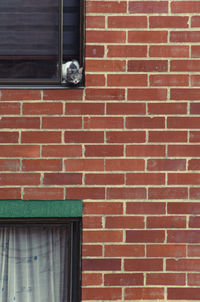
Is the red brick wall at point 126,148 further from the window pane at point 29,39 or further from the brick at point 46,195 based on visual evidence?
the window pane at point 29,39

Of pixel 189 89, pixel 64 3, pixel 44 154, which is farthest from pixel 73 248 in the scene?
pixel 64 3

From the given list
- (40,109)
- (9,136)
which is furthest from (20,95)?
(9,136)

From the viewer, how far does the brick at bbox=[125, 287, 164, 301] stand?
455 centimetres

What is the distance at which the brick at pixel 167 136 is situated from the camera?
457cm

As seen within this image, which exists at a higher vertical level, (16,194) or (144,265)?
(16,194)

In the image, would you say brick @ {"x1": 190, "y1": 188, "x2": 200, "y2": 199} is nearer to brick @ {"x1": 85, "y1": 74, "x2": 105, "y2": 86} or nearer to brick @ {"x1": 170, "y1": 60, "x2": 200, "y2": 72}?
brick @ {"x1": 170, "y1": 60, "x2": 200, "y2": 72}

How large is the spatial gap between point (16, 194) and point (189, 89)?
1555 mm

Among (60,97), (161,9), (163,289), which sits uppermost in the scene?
(161,9)

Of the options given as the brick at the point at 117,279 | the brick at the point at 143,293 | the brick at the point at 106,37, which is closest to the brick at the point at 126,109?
the brick at the point at 106,37

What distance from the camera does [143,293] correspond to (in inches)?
179

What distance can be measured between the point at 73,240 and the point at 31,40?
1607mm

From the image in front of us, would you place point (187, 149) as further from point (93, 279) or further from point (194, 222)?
point (93, 279)

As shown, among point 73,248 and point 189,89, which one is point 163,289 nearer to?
point 73,248

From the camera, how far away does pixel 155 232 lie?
4.56 meters
